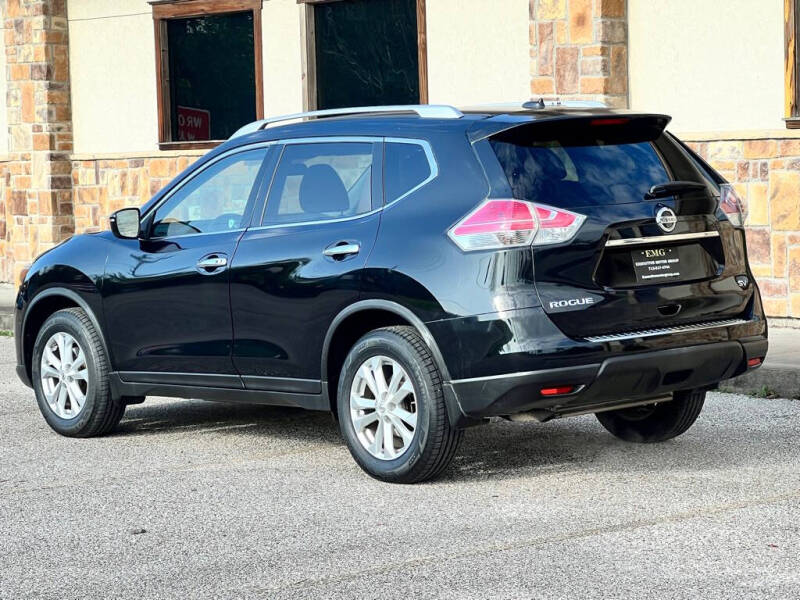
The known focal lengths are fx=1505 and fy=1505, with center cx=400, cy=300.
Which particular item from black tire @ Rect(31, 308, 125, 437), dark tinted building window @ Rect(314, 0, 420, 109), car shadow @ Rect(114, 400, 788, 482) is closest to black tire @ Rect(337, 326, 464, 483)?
car shadow @ Rect(114, 400, 788, 482)

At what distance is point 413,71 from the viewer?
51.3 feet

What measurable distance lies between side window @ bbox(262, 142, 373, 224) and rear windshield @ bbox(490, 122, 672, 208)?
31.6 inches

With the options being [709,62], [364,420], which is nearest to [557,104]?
[364,420]

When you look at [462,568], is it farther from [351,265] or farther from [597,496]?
[351,265]

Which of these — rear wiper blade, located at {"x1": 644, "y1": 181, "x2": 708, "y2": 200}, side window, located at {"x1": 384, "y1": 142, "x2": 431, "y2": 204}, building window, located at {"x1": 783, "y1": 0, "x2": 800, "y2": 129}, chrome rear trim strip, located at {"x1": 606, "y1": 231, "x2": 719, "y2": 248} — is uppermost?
building window, located at {"x1": 783, "y1": 0, "x2": 800, "y2": 129}

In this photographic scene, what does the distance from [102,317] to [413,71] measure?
7.70 metres

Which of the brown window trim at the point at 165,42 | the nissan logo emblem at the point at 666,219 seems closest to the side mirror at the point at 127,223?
the nissan logo emblem at the point at 666,219

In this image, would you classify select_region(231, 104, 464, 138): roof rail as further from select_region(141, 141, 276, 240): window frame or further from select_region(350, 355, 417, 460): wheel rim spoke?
select_region(350, 355, 417, 460): wheel rim spoke

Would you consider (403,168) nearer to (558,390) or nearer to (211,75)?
(558,390)

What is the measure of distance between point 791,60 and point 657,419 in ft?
19.1

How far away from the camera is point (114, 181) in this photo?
18375mm

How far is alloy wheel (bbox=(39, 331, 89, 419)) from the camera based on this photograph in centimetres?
873

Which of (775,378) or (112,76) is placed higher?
(112,76)

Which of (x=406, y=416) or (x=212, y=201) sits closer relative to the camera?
(x=406, y=416)
